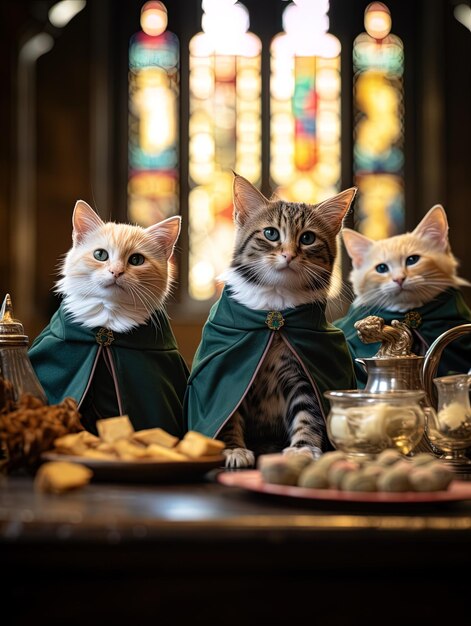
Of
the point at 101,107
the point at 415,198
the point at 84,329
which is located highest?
the point at 101,107

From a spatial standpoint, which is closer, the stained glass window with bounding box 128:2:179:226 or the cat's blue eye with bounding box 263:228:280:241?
the cat's blue eye with bounding box 263:228:280:241

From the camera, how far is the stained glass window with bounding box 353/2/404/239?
7340 mm

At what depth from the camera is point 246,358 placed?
1.98m

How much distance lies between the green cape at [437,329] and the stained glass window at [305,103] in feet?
16.1

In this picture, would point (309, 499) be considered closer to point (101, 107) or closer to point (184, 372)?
point (184, 372)

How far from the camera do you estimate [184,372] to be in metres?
2.12

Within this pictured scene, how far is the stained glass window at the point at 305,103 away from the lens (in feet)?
24.1

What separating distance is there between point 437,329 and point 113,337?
907 millimetres

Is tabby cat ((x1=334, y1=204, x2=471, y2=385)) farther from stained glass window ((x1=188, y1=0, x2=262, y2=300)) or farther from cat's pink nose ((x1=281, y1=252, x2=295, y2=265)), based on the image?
stained glass window ((x1=188, y1=0, x2=262, y2=300))


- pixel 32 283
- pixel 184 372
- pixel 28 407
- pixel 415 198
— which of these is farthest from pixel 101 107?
pixel 28 407

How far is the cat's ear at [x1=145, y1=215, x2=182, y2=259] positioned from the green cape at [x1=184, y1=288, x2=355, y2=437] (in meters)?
0.29

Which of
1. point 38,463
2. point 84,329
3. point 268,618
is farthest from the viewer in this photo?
point 84,329

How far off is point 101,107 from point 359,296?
16.0 ft

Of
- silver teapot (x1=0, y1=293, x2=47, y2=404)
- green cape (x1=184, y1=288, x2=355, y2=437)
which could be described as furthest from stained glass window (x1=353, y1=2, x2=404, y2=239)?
silver teapot (x1=0, y1=293, x2=47, y2=404)
